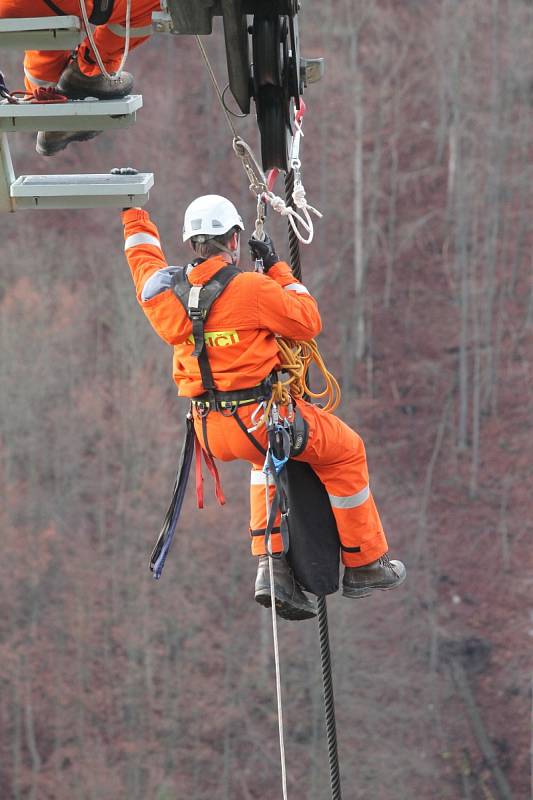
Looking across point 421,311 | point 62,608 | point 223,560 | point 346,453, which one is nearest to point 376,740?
A: point 223,560

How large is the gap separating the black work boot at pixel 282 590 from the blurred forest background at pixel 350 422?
18.3m

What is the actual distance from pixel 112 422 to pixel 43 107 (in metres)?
21.7

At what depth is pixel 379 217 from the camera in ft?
94.8

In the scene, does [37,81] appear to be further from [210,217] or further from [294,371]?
[294,371]

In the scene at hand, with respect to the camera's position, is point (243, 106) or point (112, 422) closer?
point (243, 106)

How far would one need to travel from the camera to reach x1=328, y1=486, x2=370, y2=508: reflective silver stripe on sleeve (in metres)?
5.71

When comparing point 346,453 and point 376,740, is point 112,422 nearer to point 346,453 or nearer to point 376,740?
point 376,740

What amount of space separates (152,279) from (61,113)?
981 millimetres

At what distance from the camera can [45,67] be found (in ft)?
18.3

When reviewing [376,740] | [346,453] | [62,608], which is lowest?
[376,740]

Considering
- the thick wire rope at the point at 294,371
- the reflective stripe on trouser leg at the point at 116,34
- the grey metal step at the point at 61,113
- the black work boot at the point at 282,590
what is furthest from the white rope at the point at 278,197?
the black work boot at the point at 282,590

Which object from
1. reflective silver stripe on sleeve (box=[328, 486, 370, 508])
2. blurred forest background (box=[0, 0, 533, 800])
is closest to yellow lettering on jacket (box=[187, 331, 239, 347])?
reflective silver stripe on sleeve (box=[328, 486, 370, 508])

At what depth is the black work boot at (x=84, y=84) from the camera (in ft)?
18.0

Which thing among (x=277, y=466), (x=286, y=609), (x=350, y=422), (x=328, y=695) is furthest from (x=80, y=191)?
(x=350, y=422)
